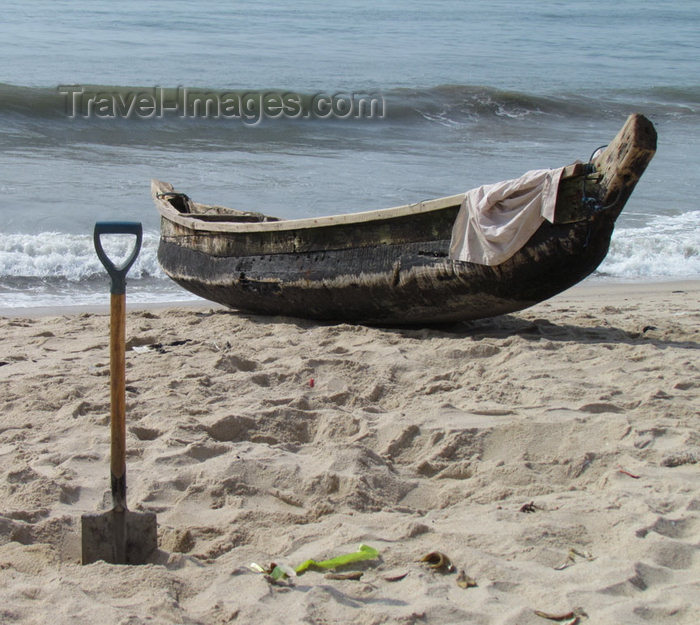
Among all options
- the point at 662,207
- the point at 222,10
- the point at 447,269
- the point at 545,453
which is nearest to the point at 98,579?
the point at 545,453

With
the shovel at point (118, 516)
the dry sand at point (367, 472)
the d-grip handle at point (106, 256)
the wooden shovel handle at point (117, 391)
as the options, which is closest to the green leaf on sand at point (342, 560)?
the dry sand at point (367, 472)

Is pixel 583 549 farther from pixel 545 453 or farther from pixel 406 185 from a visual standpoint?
pixel 406 185

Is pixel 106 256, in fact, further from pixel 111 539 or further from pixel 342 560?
pixel 342 560

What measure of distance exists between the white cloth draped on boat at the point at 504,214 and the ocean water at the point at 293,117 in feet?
11.9

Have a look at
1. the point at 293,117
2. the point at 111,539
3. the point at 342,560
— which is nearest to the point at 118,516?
the point at 111,539

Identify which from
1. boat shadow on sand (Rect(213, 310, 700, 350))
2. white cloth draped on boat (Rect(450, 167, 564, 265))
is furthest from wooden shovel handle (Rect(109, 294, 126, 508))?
boat shadow on sand (Rect(213, 310, 700, 350))

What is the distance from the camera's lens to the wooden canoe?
5090 mm

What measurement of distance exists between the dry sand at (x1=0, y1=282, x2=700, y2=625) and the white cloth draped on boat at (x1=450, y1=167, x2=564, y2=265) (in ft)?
1.95

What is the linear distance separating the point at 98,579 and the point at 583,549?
5.09 ft

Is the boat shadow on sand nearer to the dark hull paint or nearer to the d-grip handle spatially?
the dark hull paint

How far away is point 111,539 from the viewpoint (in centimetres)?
276

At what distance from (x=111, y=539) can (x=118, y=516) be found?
0.25ft

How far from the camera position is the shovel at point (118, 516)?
8.84 ft

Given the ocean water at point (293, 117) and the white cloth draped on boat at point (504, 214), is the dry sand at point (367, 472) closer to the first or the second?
the white cloth draped on boat at point (504, 214)
